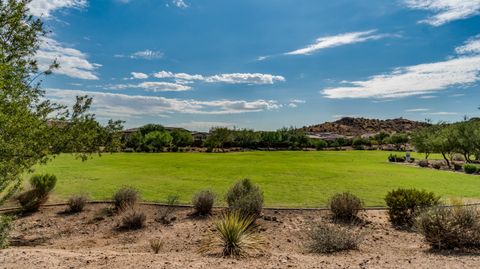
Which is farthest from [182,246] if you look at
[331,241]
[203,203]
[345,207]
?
[345,207]

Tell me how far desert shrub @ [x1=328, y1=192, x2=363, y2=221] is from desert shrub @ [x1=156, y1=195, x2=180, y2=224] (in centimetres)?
641

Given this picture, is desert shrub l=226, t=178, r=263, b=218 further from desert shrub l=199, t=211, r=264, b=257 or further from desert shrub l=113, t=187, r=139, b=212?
desert shrub l=113, t=187, r=139, b=212

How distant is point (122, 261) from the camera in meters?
7.44

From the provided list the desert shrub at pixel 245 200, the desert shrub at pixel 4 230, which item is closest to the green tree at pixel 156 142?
the desert shrub at pixel 245 200

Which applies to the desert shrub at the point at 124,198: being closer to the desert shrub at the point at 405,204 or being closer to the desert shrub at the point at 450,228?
the desert shrub at the point at 405,204

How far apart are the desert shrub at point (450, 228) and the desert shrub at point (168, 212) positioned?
9022mm

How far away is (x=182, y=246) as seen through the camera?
433 inches

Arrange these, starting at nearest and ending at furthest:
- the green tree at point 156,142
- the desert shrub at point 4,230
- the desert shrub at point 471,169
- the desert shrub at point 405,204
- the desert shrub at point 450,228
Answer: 1. the desert shrub at point 4,230
2. the desert shrub at point 450,228
3. the desert shrub at point 405,204
4. the desert shrub at point 471,169
5. the green tree at point 156,142

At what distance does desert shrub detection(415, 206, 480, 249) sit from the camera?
8.80 metres

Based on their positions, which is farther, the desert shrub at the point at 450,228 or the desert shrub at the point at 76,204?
the desert shrub at the point at 76,204

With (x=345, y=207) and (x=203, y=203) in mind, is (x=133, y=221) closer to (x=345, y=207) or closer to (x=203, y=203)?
(x=203, y=203)

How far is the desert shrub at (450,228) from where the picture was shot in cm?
880

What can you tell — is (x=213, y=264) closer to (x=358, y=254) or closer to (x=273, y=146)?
(x=358, y=254)

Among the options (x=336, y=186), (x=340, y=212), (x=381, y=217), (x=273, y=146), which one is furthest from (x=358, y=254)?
(x=273, y=146)
